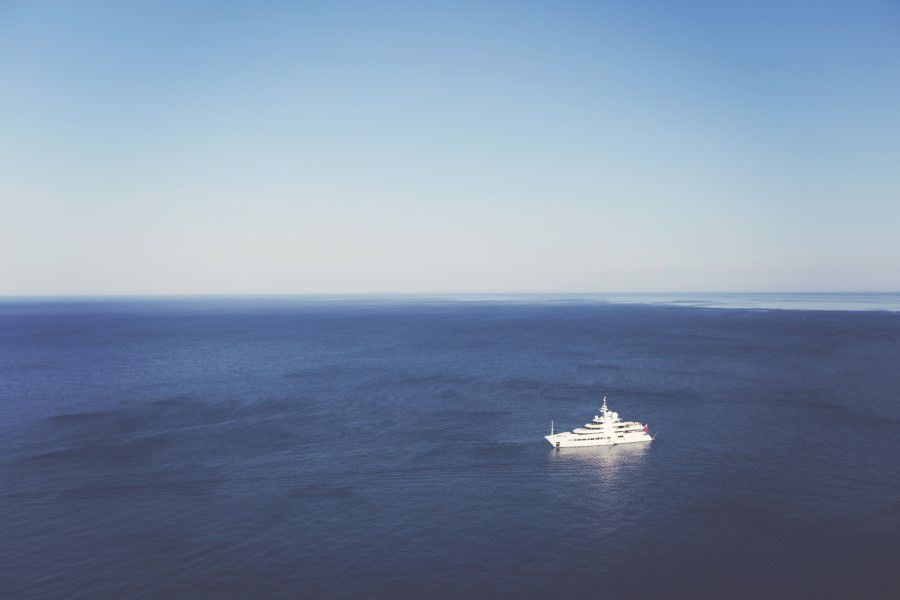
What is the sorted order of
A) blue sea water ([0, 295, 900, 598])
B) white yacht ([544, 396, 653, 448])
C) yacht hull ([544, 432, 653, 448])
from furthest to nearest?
white yacht ([544, 396, 653, 448]) < yacht hull ([544, 432, 653, 448]) < blue sea water ([0, 295, 900, 598])

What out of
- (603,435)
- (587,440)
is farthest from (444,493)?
(603,435)

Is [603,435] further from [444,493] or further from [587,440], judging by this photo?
[444,493]

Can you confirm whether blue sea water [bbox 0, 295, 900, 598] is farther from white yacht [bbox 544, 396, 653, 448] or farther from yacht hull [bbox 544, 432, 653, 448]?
white yacht [bbox 544, 396, 653, 448]

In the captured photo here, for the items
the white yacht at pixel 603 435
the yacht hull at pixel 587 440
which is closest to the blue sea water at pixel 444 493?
the yacht hull at pixel 587 440

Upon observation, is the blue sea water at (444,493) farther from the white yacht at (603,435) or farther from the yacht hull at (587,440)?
the white yacht at (603,435)

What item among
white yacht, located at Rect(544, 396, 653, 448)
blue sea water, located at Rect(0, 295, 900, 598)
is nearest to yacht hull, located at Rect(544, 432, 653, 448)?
white yacht, located at Rect(544, 396, 653, 448)

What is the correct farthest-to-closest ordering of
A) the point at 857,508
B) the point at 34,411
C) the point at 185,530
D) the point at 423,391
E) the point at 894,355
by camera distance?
the point at 894,355, the point at 423,391, the point at 34,411, the point at 857,508, the point at 185,530

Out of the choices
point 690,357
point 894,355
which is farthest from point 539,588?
point 894,355

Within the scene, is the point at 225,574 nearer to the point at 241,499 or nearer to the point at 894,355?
the point at 241,499
